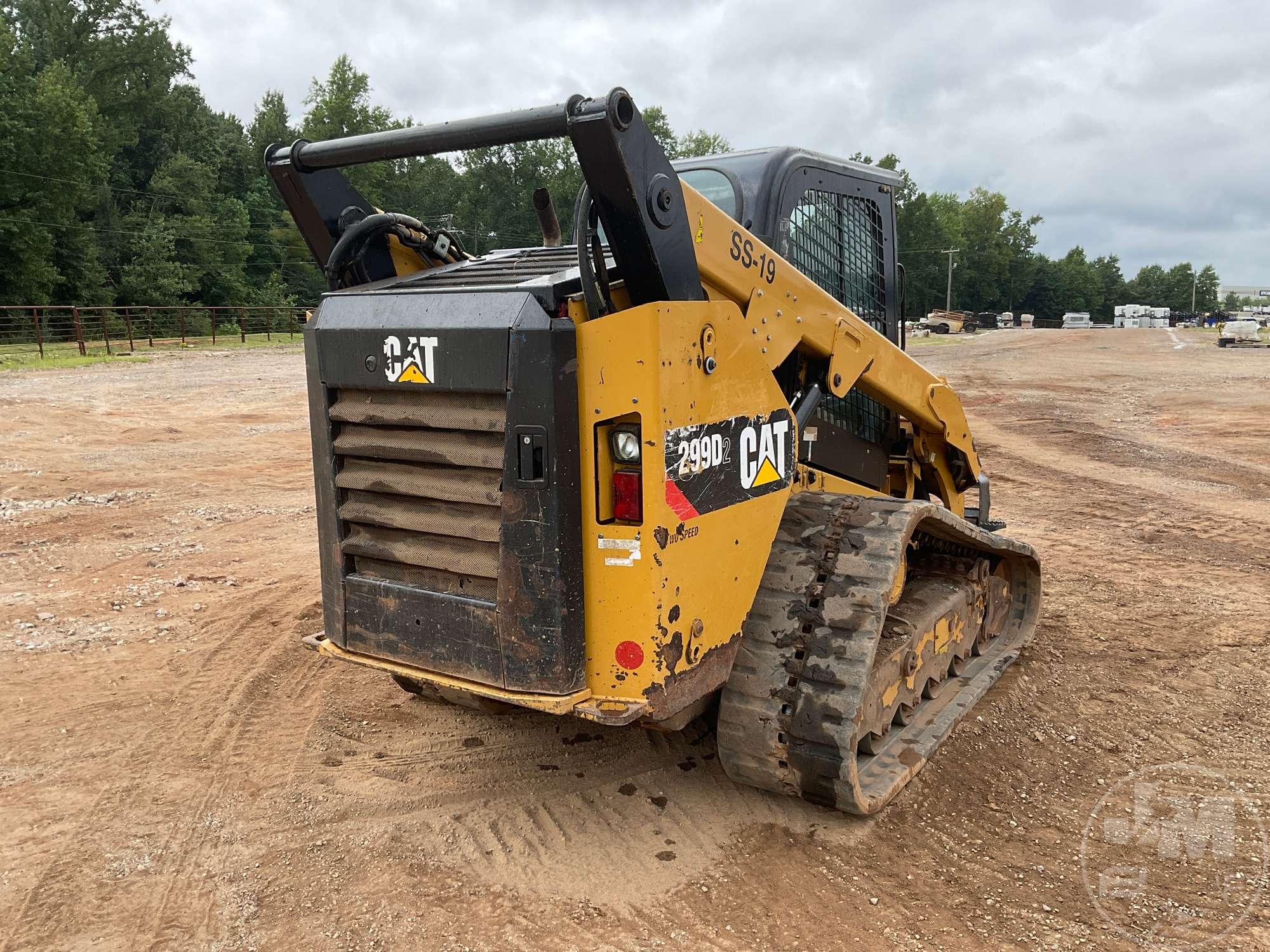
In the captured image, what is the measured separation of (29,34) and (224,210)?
1529 cm

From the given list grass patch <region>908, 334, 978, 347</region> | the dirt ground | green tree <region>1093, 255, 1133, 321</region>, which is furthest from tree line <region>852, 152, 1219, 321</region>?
the dirt ground

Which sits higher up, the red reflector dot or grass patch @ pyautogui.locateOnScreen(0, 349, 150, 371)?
grass patch @ pyautogui.locateOnScreen(0, 349, 150, 371)

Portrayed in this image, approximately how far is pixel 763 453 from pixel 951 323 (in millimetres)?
64989

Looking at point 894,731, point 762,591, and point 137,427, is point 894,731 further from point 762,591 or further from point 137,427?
point 137,427

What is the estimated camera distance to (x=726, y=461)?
322 cm

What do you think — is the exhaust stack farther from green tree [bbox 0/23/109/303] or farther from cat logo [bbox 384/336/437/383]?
green tree [bbox 0/23/109/303]

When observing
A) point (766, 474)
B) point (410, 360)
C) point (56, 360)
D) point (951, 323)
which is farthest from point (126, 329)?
point (951, 323)

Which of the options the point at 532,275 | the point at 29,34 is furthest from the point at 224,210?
the point at 532,275

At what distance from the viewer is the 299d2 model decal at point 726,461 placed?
300cm

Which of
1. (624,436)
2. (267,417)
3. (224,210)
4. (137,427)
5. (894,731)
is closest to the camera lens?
(624,436)

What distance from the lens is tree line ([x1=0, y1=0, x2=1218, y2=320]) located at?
128 feet

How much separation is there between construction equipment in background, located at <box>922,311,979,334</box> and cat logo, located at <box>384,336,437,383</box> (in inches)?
2308

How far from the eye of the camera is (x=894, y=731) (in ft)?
13.6

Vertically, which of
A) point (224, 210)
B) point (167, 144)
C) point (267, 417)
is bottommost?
point (267, 417)
